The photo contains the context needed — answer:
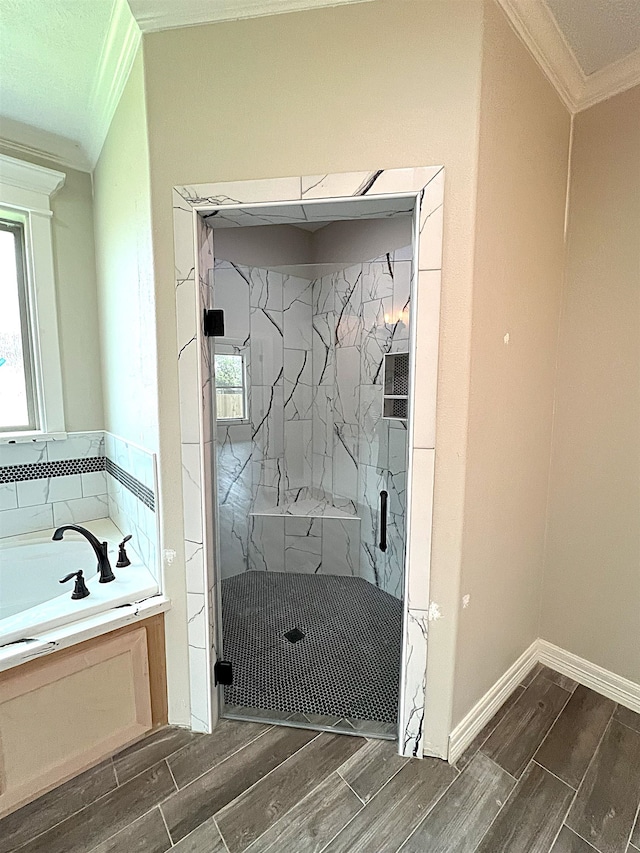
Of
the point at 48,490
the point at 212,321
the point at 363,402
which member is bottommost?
the point at 48,490

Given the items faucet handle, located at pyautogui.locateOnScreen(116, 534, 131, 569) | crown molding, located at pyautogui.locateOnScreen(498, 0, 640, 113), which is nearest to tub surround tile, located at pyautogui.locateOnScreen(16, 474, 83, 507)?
faucet handle, located at pyautogui.locateOnScreen(116, 534, 131, 569)

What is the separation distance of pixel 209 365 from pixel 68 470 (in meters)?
1.37

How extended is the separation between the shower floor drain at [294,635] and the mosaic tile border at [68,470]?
3.85 ft

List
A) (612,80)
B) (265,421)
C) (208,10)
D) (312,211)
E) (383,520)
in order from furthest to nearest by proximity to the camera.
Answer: (265,421), (383,520), (612,80), (312,211), (208,10)

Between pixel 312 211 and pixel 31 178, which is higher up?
pixel 31 178

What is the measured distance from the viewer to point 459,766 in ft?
4.75

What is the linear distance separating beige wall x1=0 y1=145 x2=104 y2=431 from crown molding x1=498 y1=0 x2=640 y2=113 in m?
2.11

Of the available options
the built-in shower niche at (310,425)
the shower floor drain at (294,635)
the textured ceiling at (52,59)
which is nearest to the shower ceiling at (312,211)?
the textured ceiling at (52,59)

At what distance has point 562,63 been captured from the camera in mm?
1456

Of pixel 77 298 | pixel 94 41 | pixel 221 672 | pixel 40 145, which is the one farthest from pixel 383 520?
pixel 40 145

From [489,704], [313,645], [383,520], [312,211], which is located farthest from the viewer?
[383,520]

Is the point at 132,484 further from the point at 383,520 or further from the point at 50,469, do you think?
the point at 383,520

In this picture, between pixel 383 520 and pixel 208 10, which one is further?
pixel 383 520

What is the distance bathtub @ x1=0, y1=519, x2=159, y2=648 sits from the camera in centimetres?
148
